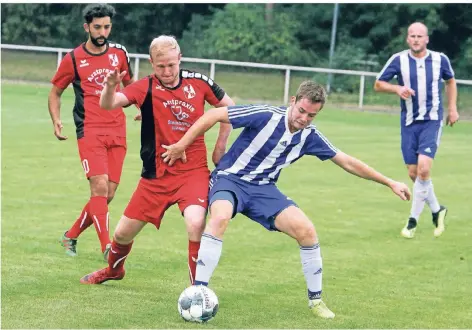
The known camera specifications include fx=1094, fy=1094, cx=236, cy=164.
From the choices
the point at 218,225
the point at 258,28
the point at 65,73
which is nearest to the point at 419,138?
the point at 65,73

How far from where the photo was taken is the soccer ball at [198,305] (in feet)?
22.5

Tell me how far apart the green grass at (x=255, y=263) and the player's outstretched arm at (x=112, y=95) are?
1.36 meters

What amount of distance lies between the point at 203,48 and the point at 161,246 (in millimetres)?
34328

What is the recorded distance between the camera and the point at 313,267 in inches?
289

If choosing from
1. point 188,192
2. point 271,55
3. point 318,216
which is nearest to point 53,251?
point 188,192

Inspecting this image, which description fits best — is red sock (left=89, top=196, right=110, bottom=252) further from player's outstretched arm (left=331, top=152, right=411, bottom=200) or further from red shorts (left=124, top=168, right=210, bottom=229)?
player's outstretched arm (left=331, top=152, right=411, bottom=200)

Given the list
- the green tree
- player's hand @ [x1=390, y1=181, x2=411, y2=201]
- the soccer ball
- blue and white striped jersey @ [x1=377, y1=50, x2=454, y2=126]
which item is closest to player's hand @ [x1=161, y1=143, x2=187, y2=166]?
the soccer ball

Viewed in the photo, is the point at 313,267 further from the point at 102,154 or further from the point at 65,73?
the point at 65,73

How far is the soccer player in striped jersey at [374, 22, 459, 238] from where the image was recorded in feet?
38.2

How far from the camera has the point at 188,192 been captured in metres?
7.50

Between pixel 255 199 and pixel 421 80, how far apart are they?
503cm

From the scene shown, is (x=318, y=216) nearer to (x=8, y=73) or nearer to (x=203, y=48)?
(x=8, y=73)

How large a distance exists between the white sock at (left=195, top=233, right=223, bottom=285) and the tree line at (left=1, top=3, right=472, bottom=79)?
110 feet

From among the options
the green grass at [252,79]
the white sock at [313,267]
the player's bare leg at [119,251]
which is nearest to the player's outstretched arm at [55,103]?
the player's bare leg at [119,251]
